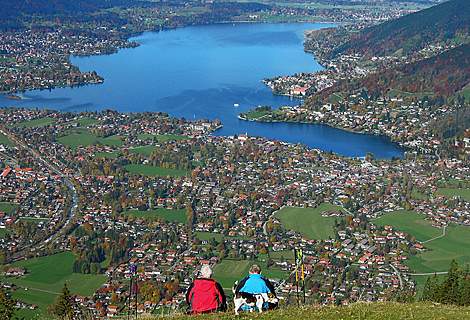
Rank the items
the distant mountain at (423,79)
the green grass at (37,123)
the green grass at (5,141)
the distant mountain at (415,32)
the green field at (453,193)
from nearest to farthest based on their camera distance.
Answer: the green field at (453,193) < the green grass at (5,141) < the green grass at (37,123) < the distant mountain at (423,79) < the distant mountain at (415,32)

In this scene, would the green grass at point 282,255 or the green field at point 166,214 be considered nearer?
the green grass at point 282,255

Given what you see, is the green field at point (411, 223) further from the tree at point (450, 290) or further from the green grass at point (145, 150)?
the green grass at point (145, 150)

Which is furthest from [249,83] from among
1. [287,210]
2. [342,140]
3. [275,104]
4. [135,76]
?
[287,210]

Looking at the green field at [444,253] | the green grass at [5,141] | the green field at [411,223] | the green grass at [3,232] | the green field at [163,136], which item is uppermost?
the green grass at [5,141]

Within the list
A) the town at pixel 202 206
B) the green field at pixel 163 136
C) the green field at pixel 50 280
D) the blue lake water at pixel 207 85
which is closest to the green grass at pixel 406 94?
the blue lake water at pixel 207 85

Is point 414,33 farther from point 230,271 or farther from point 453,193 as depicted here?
point 230,271

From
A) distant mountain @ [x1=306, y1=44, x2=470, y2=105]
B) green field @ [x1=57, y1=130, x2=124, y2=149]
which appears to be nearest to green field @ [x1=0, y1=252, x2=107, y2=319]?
green field @ [x1=57, y1=130, x2=124, y2=149]

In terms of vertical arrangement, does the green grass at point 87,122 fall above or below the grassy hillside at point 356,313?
below

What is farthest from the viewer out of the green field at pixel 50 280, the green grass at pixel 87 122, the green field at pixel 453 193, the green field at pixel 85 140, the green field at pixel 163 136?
the green grass at pixel 87 122

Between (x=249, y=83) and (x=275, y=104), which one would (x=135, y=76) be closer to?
(x=249, y=83)
